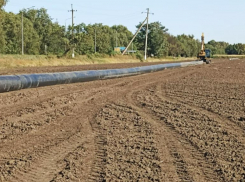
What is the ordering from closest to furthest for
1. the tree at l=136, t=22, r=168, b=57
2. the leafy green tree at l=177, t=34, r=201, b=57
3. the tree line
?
the tree line < the tree at l=136, t=22, r=168, b=57 < the leafy green tree at l=177, t=34, r=201, b=57

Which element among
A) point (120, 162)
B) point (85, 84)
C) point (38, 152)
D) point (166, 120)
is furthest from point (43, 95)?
point (120, 162)

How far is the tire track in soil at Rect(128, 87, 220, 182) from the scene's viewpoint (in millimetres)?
4664

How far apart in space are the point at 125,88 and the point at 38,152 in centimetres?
890

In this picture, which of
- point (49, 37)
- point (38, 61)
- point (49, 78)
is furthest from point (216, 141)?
point (49, 37)

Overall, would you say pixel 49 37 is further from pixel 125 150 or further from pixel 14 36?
pixel 125 150

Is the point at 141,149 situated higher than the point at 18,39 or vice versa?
the point at 18,39

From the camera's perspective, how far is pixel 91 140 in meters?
6.21

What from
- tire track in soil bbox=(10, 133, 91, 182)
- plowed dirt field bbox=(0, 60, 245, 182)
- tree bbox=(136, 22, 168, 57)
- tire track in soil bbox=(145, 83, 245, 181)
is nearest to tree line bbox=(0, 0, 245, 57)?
tree bbox=(136, 22, 168, 57)

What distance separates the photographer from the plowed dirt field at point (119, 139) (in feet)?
15.5

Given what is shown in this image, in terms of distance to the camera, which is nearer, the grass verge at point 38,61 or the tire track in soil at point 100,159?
the tire track in soil at point 100,159

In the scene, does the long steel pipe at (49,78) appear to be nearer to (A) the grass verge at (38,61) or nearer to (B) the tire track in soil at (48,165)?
(B) the tire track in soil at (48,165)

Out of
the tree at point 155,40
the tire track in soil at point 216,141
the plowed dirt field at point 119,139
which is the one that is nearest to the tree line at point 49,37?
the tree at point 155,40

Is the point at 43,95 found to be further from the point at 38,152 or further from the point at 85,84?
the point at 38,152

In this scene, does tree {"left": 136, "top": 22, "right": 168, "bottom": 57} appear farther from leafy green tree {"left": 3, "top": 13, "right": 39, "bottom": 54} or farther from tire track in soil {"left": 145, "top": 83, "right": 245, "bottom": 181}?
tire track in soil {"left": 145, "top": 83, "right": 245, "bottom": 181}
